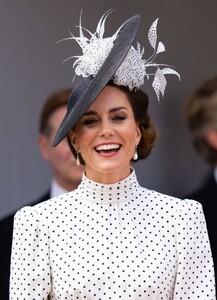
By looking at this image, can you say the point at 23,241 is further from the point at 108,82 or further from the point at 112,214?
the point at 108,82

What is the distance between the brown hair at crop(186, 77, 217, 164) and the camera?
4305mm

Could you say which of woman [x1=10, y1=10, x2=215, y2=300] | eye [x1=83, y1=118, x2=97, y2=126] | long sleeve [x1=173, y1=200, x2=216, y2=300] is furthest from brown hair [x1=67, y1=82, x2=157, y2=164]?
long sleeve [x1=173, y1=200, x2=216, y2=300]

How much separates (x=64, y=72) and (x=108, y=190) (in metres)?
1.72

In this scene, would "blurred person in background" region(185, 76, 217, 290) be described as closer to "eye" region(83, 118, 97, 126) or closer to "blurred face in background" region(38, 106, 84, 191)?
"blurred face in background" region(38, 106, 84, 191)

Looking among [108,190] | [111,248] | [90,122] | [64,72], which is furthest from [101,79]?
[64,72]

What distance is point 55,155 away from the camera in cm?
429

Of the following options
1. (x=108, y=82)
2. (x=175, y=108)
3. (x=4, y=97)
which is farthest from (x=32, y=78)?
(x=108, y=82)

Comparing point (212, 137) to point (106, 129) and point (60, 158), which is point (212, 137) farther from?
point (106, 129)

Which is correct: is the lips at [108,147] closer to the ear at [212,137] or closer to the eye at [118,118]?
the eye at [118,118]

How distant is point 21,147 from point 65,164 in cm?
24

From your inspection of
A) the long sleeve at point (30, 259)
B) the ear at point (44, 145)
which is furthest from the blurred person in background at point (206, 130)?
the long sleeve at point (30, 259)

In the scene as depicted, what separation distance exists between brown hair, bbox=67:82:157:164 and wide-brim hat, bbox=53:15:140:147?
0.31 ft

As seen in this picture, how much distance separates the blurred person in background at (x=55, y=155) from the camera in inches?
167

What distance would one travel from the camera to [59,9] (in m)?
4.31
